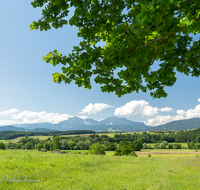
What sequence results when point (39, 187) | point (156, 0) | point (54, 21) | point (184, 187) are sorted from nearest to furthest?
point (156, 0) < point (54, 21) < point (39, 187) < point (184, 187)

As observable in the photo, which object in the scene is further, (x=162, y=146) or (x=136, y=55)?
(x=162, y=146)

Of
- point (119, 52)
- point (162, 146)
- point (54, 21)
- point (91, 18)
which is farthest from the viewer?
point (162, 146)

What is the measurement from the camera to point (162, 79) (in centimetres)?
688

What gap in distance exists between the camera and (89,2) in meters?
7.03

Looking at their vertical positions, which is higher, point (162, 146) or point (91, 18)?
point (91, 18)

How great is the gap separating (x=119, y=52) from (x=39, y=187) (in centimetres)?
1234

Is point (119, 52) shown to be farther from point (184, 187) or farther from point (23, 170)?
point (23, 170)

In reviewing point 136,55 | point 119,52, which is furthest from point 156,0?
point 136,55

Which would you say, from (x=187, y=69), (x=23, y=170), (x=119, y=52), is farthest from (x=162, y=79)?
(x=23, y=170)

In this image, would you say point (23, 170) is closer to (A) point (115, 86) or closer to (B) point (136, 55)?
(A) point (115, 86)

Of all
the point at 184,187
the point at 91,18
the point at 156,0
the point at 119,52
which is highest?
the point at 91,18

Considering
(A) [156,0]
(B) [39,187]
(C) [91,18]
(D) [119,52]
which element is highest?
(C) [91,18]

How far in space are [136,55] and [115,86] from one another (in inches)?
118

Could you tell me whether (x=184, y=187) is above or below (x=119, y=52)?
below
